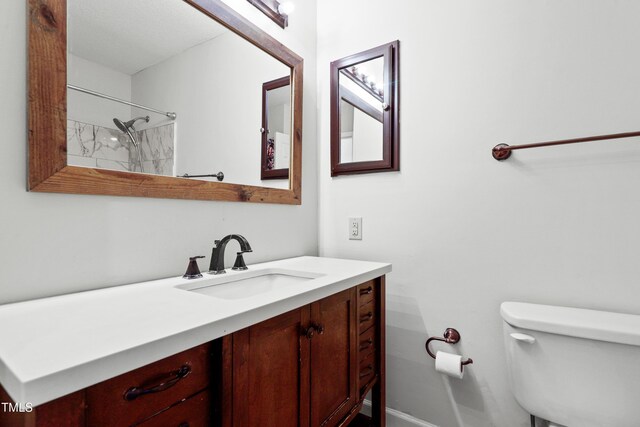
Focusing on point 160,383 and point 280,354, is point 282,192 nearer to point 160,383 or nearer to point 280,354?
point 280,354

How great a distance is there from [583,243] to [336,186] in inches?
41.8

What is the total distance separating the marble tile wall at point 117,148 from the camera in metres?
0.87

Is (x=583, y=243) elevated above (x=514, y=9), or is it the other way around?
(x=514, y=9)

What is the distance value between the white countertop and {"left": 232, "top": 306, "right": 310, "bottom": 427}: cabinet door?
0.05 meters

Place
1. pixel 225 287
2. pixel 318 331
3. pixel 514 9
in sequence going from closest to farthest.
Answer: pixel 318 331, pixel 225 287, pixel 514 9

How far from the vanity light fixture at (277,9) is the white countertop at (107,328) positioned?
1243mm

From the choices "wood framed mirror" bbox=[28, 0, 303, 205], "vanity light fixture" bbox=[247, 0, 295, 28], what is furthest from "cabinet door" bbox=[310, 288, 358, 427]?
"vanity light fixture" bbox=[247, 0, 295, 28]

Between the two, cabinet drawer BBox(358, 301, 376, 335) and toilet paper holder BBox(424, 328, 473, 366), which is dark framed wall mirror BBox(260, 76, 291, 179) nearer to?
cabinet drawer BBox(358, 301, 376, 335)

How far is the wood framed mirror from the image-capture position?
808 mm

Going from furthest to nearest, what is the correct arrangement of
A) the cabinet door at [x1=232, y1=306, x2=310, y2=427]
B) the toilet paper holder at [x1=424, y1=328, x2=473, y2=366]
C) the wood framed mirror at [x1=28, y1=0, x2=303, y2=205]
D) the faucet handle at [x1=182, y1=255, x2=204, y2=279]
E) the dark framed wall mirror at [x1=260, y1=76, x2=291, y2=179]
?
1. the dark framed wall mirror at [x1=260, y1=76, x2=291, y2=179]
2. the toilet paper holder at [x1=424, y1=328, x2=473, y2=366]
3. the faucet handle at [x1=182, y1=255, x2=204, y2=279]
4. the wood framed mirror at [x1=28, y1=0, x2=303, y2=205]
5. the cabinet door at [x1=232, y1=306, x2=310, y2=427]

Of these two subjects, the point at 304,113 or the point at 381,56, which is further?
the point at 304,113

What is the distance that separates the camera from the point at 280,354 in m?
0.81

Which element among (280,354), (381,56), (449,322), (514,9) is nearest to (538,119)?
(514,9)

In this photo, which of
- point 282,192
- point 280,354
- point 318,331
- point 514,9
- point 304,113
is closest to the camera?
point 280,354
